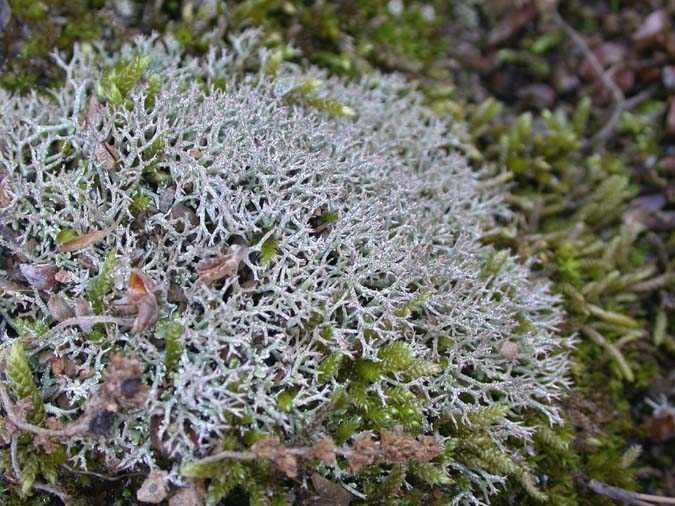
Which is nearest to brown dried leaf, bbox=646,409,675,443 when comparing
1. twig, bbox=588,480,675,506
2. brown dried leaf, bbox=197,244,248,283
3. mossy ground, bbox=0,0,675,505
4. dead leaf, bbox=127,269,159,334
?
mossy ground, bbox=0,0,675,505

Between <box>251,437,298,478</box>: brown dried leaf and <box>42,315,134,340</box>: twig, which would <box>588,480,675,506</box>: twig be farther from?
<box>42,315,134,340</box>: twig

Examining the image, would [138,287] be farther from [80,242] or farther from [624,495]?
[624,495]

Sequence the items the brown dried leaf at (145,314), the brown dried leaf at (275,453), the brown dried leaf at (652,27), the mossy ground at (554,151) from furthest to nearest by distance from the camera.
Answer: the brown dried leaf at (652,27)
the mossy ground at (554,151)
the brown dried leaf at (145,314)
the brown dried leaf at (275,453)

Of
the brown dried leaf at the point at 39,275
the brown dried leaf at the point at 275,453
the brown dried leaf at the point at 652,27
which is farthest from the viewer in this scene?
the brown dried leaf at the point at 652,27

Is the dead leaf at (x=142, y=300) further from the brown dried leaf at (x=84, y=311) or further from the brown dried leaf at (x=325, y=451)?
the brown dried leaf at (x=325, y=451)

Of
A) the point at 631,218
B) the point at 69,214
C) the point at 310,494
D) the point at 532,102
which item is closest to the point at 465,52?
the point at 532,102

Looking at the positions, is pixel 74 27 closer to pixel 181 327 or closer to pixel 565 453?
pixel 181 327

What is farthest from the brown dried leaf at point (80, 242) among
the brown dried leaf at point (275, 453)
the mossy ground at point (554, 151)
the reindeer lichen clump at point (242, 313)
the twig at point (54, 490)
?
the mossy ground at point (554, 151)
